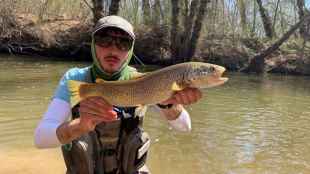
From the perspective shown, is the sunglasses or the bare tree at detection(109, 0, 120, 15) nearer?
the sunglasses

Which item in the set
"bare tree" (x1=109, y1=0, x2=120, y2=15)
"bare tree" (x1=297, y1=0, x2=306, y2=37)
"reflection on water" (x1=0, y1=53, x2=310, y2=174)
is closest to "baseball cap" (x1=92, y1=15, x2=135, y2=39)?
"reflection on water" (x1=0, y1=53, x2=310, y2=174)

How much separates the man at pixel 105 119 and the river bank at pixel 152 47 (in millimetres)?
18308

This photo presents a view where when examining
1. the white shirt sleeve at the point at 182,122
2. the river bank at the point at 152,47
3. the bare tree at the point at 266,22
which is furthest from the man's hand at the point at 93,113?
the bare tree at the point at 266,22

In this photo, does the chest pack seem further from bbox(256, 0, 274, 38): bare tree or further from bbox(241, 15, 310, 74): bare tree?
bbox(256, 0, 274, 38): bare tree

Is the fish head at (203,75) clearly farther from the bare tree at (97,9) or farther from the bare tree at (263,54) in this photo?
the bare tree at (97,9)

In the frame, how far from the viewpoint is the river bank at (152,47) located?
2194cm

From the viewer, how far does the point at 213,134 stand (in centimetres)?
913

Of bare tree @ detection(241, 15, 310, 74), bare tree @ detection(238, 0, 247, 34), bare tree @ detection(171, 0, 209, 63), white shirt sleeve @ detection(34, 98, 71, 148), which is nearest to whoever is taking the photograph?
white shirt sleeve @ detection(34, 98, 71, 148)

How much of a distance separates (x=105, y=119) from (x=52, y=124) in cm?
48

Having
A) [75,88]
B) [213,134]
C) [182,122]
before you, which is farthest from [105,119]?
[213,134]

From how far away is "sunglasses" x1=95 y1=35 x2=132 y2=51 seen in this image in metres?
3.37

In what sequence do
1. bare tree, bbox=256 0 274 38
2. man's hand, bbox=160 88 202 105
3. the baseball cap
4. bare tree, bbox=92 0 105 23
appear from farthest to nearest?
bare tree, bbox=256 0 274 38, bare tree, bbox=92 0 105 23, the baseball cap, man's hand, bbox=160 88 202 105

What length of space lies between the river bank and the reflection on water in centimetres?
670

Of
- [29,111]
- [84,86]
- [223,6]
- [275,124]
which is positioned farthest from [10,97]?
[223,6]
